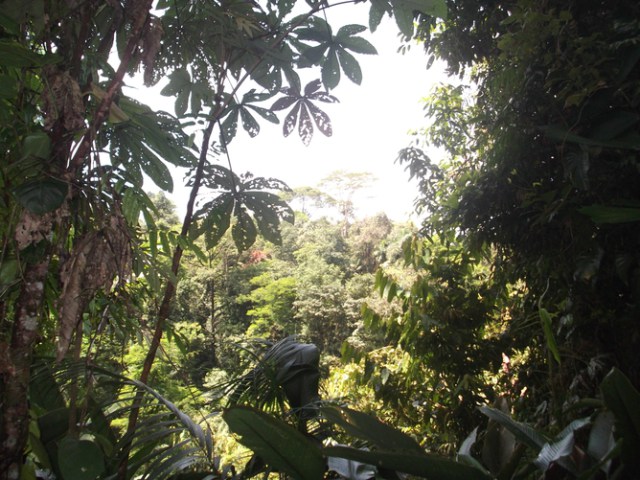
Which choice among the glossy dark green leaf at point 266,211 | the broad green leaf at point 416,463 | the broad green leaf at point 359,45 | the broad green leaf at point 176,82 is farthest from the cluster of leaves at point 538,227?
the broad green leaf at point 176,82

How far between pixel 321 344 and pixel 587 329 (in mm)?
7189

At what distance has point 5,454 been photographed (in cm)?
44

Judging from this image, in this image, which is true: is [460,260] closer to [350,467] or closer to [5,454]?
[350,467]

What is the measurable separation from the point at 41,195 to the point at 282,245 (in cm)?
67

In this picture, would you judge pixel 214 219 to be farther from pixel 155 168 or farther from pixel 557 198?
pixel 557 198

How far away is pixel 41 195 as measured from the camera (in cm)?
46

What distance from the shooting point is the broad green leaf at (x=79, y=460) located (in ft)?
1.27

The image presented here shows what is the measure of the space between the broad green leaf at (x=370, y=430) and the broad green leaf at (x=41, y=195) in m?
0.41

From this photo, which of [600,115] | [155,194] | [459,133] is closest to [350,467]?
[600,115]

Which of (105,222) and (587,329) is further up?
(105,222)

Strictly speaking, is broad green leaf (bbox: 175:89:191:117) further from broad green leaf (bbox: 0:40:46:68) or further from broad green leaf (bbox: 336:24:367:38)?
broad green leaf (bbox: 0:40:46:68)

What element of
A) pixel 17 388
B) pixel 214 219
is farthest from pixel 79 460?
pixel 214 219

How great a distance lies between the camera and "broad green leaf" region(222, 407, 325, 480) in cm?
39

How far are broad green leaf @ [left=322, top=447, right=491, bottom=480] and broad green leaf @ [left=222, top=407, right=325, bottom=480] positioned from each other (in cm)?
3
